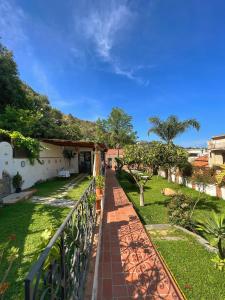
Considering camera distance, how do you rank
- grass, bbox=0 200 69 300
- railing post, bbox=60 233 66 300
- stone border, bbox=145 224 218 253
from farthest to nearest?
stone border, bbox=145 224 218 253, grass, bbox=0 200 69 300, railing post, bbox=60 233 66 300

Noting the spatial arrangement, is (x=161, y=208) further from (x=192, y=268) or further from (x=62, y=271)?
(x=62, y=271)

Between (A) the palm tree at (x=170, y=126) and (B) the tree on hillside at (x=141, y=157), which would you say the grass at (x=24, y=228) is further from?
(A) the palm tree at (x=170, y=126)

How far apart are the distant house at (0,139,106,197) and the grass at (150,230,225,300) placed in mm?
8168

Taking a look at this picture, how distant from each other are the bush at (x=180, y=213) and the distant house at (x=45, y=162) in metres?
6.48

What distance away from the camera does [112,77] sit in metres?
23.7

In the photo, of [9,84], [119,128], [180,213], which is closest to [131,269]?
[180,213]

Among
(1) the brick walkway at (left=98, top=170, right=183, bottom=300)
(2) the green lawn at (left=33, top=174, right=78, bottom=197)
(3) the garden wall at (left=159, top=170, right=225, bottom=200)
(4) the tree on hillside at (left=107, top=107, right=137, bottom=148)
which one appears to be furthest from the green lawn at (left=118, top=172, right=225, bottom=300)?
(4) the tree on hillside at (left=107, top=107, right=137, bottom=148)

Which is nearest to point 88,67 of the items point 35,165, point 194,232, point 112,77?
point 112,77

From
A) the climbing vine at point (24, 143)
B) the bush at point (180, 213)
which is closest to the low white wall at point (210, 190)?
the bush at point (180, 213)

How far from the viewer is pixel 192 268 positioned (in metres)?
4.72

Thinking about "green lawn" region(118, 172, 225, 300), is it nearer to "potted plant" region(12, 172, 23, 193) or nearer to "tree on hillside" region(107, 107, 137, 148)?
"potted plant" region(12, 172, 23, 193)

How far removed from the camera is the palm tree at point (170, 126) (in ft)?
78.0

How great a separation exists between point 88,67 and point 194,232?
632 inches

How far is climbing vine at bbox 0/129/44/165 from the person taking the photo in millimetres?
11325
